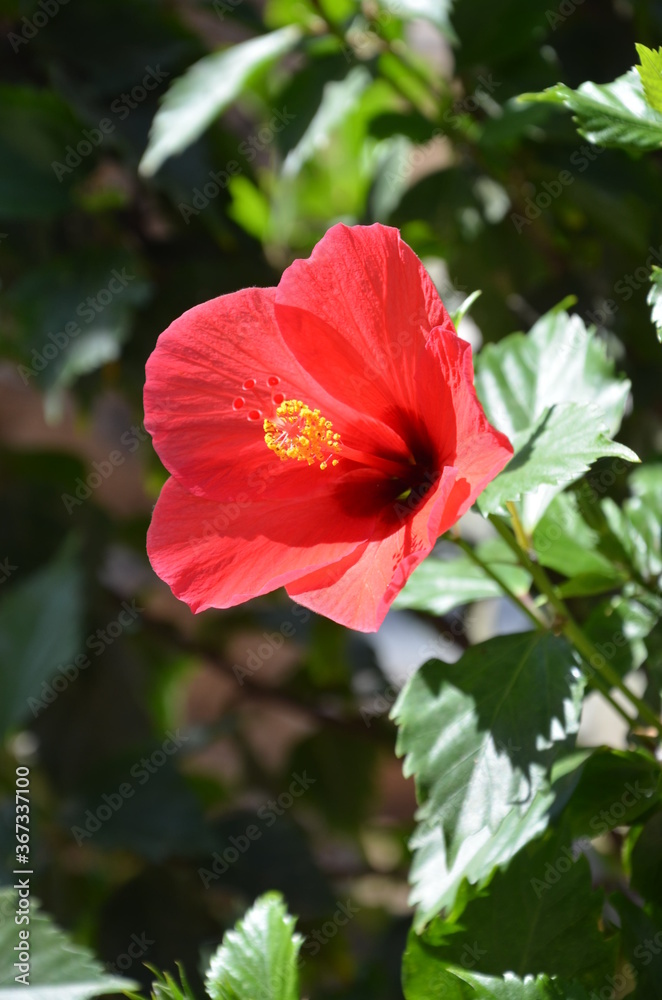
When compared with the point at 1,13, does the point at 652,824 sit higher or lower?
lower

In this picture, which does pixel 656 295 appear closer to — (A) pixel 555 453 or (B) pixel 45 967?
(A) pixel 555 453

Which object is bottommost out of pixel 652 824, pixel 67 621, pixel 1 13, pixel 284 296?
pixel 652 824

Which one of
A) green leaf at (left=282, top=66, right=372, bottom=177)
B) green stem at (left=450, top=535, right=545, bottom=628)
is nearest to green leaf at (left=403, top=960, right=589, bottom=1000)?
green stem at (left=450, top=535, right=545, bottom=628)

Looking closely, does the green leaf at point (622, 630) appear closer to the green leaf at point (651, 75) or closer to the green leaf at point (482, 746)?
Result: the green leaf at point (482, 746)

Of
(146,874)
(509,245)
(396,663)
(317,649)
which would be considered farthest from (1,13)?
(396,663)

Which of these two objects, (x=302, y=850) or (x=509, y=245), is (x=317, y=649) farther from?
(x=509, y=245)

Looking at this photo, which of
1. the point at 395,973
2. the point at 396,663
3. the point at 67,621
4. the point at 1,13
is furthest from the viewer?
the point at 396,663
